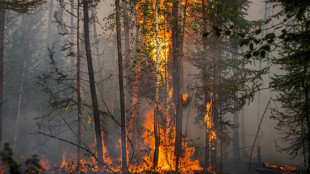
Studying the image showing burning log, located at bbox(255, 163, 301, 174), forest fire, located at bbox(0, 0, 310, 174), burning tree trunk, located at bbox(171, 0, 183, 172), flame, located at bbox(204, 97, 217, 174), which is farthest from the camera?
flame, located at bbox(204, 97, 217, 174)

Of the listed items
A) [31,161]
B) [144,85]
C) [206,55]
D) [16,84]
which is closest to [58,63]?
[16,84]

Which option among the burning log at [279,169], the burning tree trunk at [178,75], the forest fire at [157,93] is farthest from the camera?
the burning tree trunk at [178,75]

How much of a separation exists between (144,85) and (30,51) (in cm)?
2176

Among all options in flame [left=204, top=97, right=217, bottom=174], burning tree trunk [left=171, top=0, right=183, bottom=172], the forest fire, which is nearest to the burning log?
the forest fire

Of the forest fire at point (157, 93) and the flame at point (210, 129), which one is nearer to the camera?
the forest fire at point (157, 93)

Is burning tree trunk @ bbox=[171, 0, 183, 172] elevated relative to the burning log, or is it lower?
elevated

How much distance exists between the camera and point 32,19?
39.1 meters

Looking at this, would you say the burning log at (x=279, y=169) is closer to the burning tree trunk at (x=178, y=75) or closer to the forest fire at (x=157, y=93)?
the forest fire at (x=157, y=93)

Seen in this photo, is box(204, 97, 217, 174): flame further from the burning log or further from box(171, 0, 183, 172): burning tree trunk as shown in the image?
the burning log

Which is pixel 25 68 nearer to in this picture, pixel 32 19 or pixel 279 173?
pixel 32 19

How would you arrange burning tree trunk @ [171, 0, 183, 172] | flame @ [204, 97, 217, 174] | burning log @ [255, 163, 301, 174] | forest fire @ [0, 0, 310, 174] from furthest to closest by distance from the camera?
flame @ [204, 97, 217, 174], burning tree trunk @ [171, 0, 183, 172], burning log @ [255, 163, 301, 174], forest fire @ [0, 0, 310, 174]

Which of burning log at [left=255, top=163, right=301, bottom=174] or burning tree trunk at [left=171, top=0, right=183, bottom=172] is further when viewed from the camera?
burning tree trunk at [left=171, top=0, right=183, bottom=172]

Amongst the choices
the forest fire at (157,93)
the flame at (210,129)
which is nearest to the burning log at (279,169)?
the forest fire at (157,93)

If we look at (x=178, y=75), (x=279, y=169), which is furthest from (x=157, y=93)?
(x=279, y=169)
